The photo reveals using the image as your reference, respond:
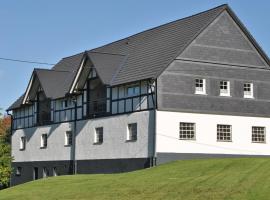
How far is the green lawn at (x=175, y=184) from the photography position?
81.6 ft

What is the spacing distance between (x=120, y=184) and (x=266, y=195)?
10458 millimetres

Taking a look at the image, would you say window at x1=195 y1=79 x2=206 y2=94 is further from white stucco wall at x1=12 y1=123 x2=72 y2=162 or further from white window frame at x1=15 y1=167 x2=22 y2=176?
white window frame at x1=15 y1=167 x2=22 y2=176

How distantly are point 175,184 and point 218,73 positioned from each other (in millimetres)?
15053

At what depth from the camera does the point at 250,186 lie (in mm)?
24719

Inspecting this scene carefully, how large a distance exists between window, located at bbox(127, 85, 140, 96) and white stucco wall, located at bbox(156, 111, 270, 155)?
3.19 meters

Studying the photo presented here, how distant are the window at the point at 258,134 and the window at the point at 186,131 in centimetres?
503

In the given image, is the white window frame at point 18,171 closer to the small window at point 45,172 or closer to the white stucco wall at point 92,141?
the white stucco wall at point 92,141

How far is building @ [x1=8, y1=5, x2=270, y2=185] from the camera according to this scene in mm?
39500

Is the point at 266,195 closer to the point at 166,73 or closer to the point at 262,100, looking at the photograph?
the point at 166,73

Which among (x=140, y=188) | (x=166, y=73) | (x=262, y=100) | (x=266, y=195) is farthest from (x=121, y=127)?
(x=266, y=195)

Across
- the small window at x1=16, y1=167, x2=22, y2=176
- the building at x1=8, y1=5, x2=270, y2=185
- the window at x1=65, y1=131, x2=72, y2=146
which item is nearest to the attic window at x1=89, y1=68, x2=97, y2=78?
the building at x1=8, y1=5, x2=270, y2=185

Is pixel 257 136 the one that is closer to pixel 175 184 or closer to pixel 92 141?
pixel 92 141

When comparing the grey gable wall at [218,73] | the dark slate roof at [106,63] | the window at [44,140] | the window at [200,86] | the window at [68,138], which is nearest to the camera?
the grey gable wall at [218,73]

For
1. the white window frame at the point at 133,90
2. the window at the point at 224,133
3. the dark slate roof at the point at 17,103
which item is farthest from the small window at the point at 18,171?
the window at the point at 224,133
